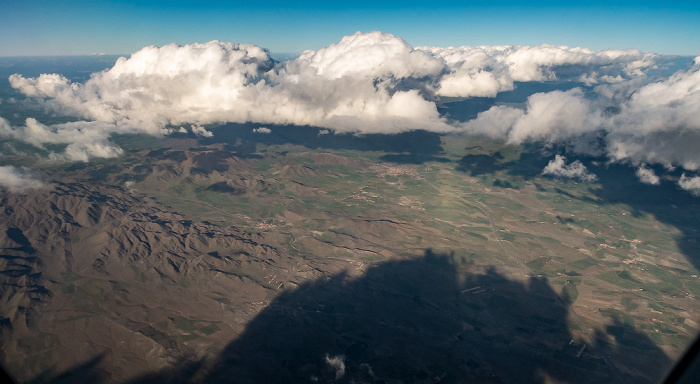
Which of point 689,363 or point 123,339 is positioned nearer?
point 689,363

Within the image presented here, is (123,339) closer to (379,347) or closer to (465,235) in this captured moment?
(379,347)

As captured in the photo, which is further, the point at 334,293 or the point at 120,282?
the point at 120,282

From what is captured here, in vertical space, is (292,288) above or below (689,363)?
below

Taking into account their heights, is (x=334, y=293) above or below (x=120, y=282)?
above

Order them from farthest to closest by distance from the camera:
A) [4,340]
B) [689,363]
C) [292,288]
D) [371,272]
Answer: [371,272], [292,288], [4,340], [689,363]

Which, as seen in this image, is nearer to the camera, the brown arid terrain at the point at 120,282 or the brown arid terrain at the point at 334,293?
the brown arid terrain at the point at 334,293

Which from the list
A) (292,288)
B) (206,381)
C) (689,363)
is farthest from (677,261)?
(689,363)

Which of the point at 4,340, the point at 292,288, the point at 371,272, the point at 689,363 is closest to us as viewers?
the point at 689,363

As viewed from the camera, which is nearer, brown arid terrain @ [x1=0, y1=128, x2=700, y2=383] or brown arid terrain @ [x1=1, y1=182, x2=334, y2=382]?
brown arid terrain @ [x1=0, y1=128, x2=700, y2=383]
